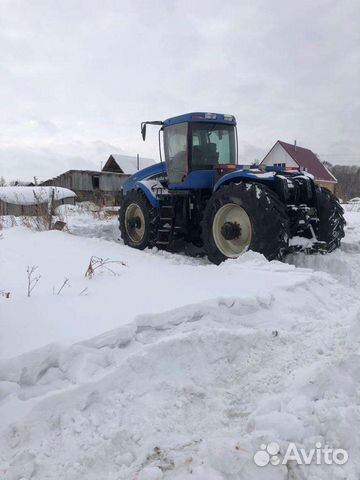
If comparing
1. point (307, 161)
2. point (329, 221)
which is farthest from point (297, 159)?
point (329, 221)

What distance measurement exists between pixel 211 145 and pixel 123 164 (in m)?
31.0

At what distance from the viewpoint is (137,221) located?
9.25 metres

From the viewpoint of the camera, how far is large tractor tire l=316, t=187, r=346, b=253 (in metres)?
6.82

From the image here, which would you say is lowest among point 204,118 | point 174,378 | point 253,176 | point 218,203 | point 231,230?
point 174,378

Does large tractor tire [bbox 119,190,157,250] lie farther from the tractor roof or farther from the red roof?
the red roof

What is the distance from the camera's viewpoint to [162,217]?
8.51 metres

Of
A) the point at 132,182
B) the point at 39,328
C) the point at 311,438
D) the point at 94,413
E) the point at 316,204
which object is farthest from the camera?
the point at 132,182

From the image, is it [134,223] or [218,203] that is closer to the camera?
[218,203]

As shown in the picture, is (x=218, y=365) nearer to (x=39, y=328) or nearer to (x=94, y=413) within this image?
(x=94, y=413)

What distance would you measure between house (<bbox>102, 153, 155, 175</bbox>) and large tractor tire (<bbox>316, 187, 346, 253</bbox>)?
1231 inches

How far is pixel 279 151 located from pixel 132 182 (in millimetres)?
27776

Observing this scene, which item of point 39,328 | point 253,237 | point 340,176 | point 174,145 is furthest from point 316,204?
point 340,176

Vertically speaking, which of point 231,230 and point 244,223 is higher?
point 244,223

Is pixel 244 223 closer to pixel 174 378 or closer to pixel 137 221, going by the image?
pixel 137 221
